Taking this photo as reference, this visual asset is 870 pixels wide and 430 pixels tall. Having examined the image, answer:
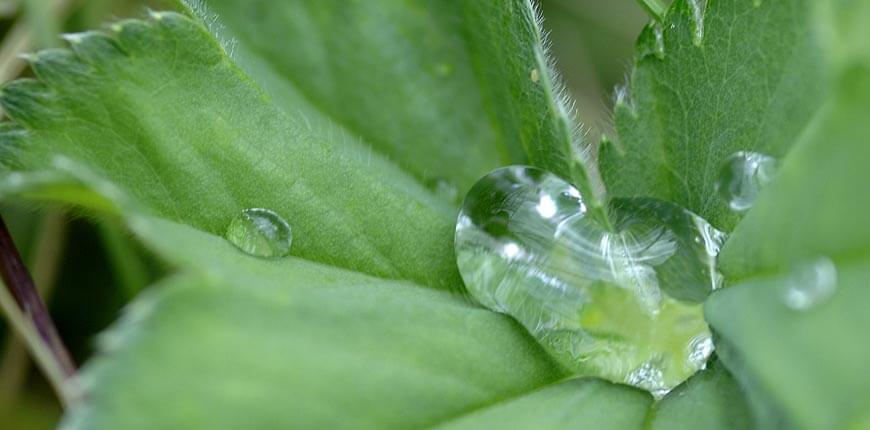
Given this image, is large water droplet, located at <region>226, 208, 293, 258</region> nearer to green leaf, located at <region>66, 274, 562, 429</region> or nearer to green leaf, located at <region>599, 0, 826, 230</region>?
green leaf, located at <region>66, 274, 562, 429</region>

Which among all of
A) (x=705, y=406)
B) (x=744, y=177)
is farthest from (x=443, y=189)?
(x=705, y=406)

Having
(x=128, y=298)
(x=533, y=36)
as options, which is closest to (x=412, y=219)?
(x=533, y=36)

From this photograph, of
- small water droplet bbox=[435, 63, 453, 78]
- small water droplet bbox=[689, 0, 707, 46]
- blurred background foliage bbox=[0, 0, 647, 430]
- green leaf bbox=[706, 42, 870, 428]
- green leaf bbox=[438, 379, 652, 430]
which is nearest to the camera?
green leaf bbox=[706, 42, 870, 428]

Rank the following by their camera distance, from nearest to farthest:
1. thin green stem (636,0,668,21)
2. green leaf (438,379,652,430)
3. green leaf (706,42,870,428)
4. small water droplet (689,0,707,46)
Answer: green leaf (706,42,870,428) < green leaf (438,379,652,430) < small water droplet (689,0,707,46) < thin green stem (636,0,668,21)

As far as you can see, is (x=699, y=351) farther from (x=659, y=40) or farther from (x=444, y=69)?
(x=444, y=69)

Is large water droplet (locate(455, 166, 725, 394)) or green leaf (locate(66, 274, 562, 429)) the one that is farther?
large water droplet (locate(455, 166, 725, 394))

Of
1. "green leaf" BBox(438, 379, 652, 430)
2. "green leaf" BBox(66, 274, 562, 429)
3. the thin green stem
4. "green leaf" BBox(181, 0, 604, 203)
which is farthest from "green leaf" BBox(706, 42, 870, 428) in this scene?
"green leaf" BBox(181, 0, 604, 203)

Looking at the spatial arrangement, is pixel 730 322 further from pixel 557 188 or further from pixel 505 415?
pixel 557 188
